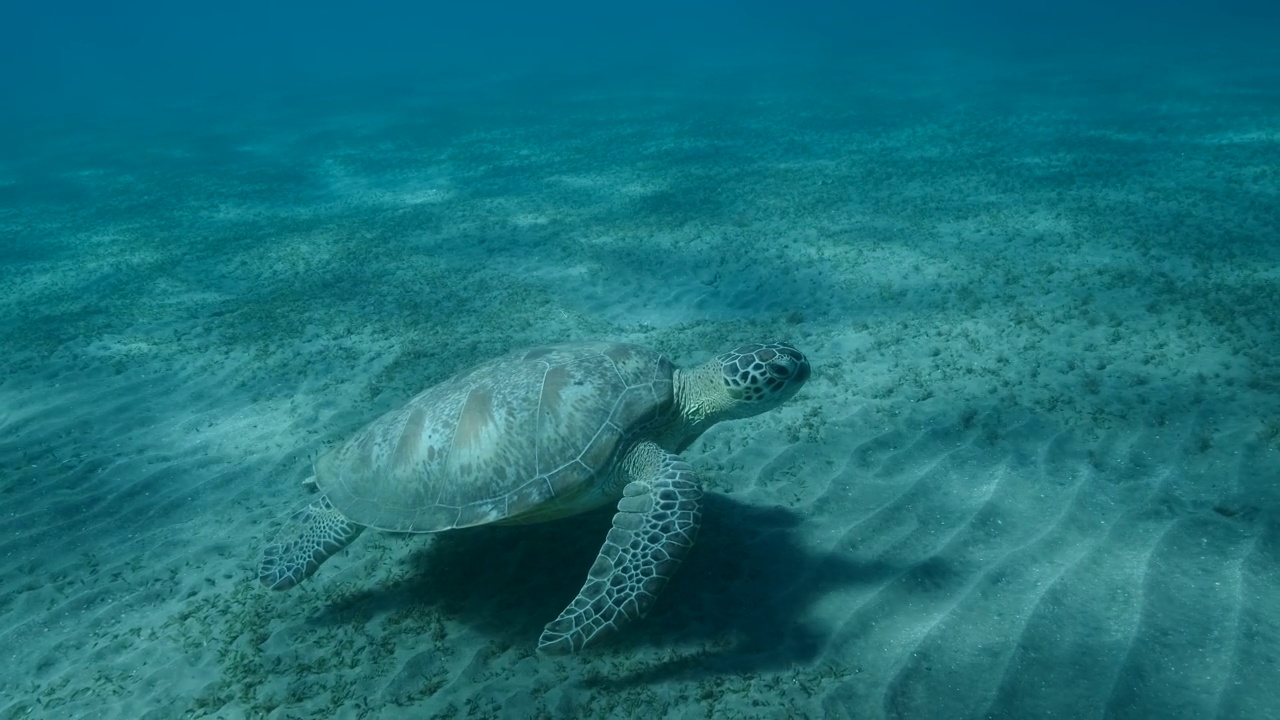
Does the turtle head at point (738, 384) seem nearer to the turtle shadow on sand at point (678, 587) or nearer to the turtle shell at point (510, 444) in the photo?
the turtle shell at point (510, 444)

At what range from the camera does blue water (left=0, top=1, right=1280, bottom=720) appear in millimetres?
3289

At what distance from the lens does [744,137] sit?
60.8 feet

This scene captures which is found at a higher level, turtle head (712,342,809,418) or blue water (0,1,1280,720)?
turtle head (712,342,809,418)

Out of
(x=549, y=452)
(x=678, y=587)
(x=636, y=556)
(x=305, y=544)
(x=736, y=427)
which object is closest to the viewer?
(x=636, y=556)

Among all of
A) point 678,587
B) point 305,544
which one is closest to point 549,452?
point 678,587

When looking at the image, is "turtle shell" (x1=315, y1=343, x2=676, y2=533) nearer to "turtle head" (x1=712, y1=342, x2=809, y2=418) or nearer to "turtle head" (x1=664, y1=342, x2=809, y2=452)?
"turtle head" (x1=664, y1=342, x2=809, y2=452)

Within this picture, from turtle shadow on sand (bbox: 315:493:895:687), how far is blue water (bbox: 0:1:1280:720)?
0.07 ft

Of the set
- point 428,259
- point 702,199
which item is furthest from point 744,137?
point 428,259

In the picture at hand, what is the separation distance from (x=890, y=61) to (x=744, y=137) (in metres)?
22.4

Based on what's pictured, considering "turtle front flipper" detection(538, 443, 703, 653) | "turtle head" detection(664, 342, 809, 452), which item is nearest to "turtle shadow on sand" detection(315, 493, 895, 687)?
"turtle front flipper" detection(538, 443, 703, 653)

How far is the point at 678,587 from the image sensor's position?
3.81 meters

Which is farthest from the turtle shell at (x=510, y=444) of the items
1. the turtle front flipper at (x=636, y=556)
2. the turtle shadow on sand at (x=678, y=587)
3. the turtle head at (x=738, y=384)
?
the turtle shadow on sand at (x=678, y=587)

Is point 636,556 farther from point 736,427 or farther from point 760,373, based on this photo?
point 736,427

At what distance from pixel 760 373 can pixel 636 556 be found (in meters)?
1.33
